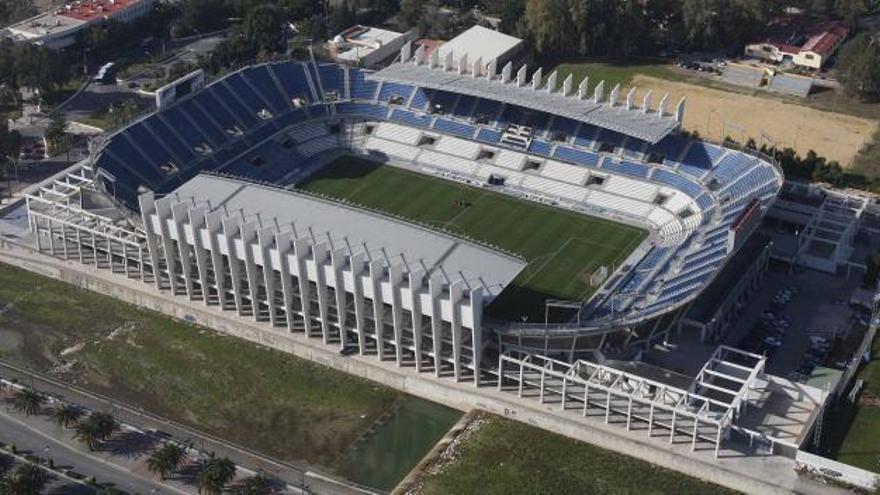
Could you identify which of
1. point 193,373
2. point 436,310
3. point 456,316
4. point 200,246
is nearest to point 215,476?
point 193,373

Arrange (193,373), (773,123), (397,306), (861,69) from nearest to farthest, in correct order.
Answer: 1. (397,306)
2. (193,373)
3. (773,123)
4. (861,69)

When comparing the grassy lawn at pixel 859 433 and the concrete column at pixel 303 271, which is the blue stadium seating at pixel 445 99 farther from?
the grassy lawn at pixel 859 433

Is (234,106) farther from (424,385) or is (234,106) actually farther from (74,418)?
(424,385)

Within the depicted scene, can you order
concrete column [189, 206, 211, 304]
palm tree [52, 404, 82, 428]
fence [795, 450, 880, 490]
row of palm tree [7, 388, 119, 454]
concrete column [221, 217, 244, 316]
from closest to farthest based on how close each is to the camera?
fence [795, 450, 880, 490], row of palm tree [7, 388, 119, 454], palm tree [52, 404, 82, 428], concrete column [221, 217, 244, 316], concrete column [189, 206, 211, 304]

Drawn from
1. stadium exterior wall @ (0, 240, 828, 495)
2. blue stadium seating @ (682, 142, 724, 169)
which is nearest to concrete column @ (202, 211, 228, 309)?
stadium exterior wall @ (0, 240, 828, 495)

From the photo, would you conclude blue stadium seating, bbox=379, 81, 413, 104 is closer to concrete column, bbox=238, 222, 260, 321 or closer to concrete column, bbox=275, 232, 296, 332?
concrete column, bbox=238, 222, 260, 321

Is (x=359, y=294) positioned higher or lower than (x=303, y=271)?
lower

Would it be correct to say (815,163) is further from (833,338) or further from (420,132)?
(420,132)
